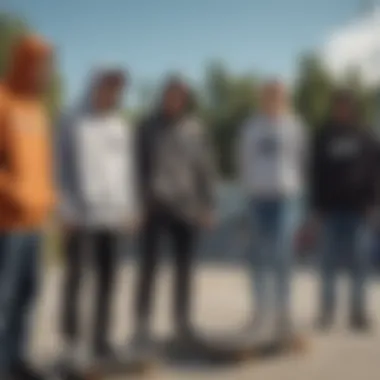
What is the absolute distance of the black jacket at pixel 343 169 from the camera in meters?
2.30

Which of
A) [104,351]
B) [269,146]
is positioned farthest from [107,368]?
[269,146]

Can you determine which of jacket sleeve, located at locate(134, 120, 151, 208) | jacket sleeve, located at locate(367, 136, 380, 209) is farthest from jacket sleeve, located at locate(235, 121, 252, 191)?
jacket sleeve, located at locate(367, 136, 380, 209)

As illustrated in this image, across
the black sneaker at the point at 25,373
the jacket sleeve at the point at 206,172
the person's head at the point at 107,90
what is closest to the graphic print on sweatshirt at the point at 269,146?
the jacket sleeve at the point at 206,172

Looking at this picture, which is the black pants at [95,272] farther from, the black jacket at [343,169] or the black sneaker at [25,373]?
the black jacket at [343,169]

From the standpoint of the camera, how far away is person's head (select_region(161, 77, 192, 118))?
2.21 meters

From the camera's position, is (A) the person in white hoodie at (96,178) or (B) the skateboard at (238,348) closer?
(A) the person in white hoodie at (96,178)

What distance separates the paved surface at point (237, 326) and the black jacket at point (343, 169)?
210 millimetres

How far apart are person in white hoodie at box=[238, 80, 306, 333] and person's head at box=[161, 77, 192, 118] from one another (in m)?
0.16

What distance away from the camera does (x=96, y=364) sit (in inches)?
94.2

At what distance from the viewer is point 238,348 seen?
2477 mm

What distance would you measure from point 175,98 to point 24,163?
1.24 ft

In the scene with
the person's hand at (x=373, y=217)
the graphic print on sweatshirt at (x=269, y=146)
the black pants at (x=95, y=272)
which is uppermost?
the graphic print on sweatshirt at (x=269, y=146)

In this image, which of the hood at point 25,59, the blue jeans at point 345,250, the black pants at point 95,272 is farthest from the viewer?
the blue jeans at point 345,250

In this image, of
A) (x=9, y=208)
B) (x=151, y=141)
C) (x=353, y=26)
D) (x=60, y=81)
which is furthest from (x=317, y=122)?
(x=9, y=208)
